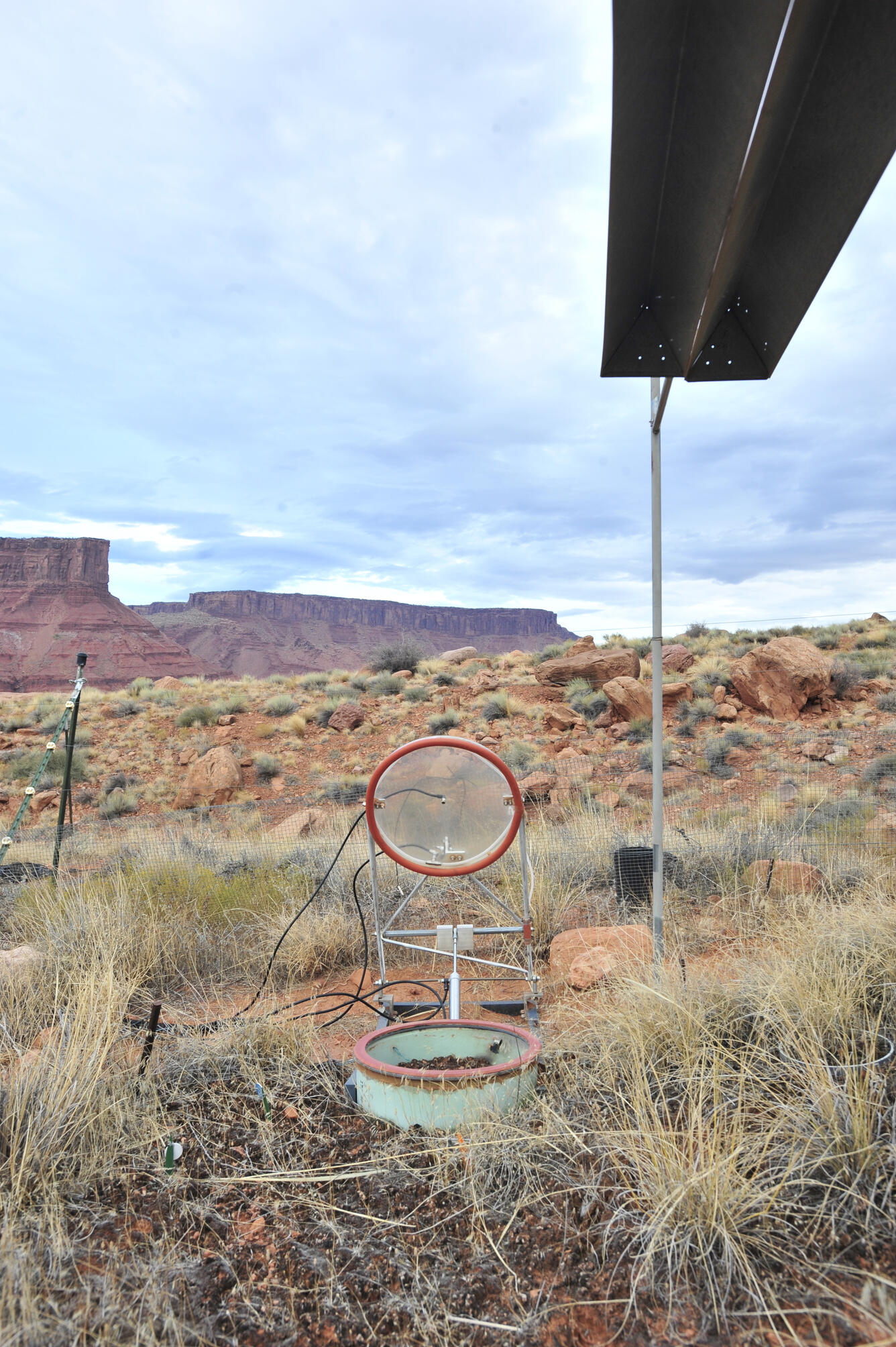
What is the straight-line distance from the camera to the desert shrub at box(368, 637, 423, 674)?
81.8ft

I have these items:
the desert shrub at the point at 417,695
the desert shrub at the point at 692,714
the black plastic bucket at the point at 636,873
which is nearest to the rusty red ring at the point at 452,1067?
the black plastic bucket at the point at 636,873

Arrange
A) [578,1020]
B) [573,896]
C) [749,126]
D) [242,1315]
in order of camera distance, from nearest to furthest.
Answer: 1. [242,1315]
2. [749,126]
3. [578,1020]
4. [573,896]

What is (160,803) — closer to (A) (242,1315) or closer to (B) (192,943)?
(B) (192,943)

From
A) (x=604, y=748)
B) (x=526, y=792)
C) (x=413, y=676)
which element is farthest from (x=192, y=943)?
(x=413, y=676)

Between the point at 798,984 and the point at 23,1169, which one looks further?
the point at 798,984

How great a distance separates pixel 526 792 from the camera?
1062cm

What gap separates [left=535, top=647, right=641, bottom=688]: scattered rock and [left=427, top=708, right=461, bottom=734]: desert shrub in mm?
2627

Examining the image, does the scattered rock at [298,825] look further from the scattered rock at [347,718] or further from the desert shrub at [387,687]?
the desert shrub at [387,687]

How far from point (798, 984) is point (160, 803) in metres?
14.3

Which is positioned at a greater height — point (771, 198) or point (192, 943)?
point (771, 198)

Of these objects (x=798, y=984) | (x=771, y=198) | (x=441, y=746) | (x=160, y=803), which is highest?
(x=771, y=198)

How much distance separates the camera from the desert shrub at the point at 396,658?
2492cm

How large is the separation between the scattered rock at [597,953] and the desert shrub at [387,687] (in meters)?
16.4

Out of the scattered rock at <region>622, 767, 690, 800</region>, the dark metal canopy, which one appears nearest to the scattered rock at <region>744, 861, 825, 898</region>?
the dark metal canopy
